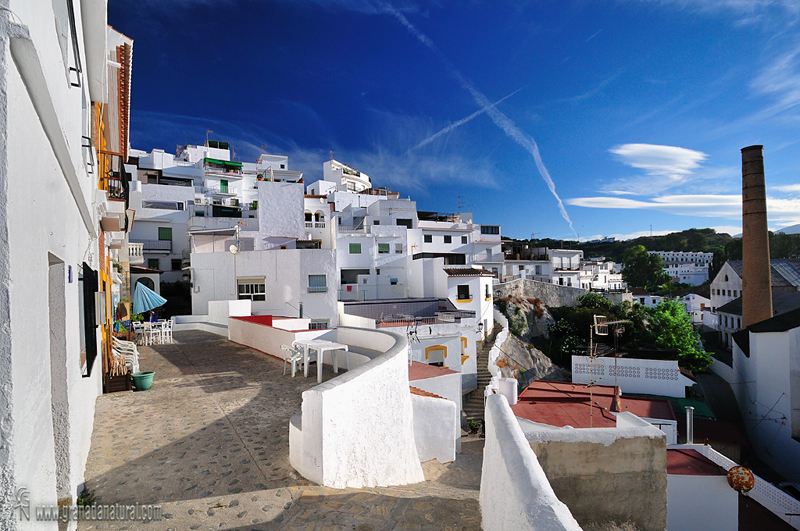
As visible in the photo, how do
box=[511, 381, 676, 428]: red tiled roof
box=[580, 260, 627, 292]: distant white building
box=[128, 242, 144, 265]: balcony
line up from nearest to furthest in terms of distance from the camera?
1. box=[511, 381, 676, 428]: red tiled roof
2. box=[128, 242, 144, 265]: balcony
3. box=[580, 260, 627, 292]: distant white building

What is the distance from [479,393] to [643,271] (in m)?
63.1

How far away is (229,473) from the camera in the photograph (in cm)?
459

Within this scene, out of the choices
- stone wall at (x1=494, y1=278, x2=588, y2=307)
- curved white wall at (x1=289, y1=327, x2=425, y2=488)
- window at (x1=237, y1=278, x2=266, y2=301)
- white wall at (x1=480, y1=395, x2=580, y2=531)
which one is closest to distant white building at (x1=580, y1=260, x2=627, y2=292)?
stone wall at (x1=494, y1=278, x2=588, y2=307)

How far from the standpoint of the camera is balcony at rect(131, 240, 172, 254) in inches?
1147

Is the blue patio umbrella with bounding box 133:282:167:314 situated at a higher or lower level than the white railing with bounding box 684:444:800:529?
higher

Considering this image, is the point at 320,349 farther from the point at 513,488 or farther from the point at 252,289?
the point at 252,289

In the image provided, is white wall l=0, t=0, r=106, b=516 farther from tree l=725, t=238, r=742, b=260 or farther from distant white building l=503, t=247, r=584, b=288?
tree l=725, t=238, r=742, b=260

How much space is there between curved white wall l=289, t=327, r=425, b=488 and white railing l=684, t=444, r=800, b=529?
8.84m

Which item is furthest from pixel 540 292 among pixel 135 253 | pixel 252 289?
pixel 135 253

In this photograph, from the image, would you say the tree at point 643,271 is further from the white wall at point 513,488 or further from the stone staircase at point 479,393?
the white wall at point 513,488

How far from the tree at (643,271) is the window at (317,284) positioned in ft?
216

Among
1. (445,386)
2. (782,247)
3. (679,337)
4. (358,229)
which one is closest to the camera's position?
(445,386)

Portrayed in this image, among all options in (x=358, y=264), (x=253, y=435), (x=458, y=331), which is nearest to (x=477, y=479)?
(x=253, y=435)

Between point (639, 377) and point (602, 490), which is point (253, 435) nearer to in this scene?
point (602, 490)
